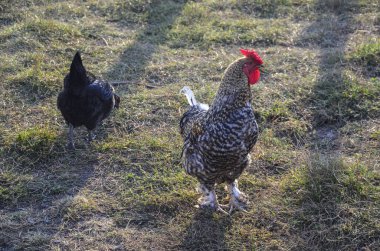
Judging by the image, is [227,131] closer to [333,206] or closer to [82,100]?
[333,206]

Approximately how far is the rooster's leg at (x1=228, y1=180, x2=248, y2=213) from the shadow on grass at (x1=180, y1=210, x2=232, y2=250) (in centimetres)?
14

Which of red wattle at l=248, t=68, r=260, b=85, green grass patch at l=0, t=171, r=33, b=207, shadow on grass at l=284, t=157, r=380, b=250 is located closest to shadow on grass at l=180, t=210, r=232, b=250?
shadow on grass at l=284, t=157, r=380, b=250

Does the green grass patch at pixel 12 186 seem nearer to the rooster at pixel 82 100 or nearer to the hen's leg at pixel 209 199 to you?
the rooster at pixel 82 100

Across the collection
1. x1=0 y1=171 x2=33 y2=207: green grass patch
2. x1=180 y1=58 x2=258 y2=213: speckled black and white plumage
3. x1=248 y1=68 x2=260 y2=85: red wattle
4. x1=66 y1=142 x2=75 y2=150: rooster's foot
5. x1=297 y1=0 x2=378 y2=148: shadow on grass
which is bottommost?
x1=0 y1=171 x2=33 y2=207: green grass patch

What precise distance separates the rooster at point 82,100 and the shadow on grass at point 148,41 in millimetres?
1228

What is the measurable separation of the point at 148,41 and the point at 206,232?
412 cm

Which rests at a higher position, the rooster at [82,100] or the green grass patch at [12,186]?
the rooster at [82,100]

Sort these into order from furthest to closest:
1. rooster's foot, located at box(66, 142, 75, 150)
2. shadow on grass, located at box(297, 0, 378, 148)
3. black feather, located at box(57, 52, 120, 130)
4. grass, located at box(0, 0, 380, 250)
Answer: shadow on grass, located at box(297, 0, 378, 148) < rooster's foot, located at box(66, 142, 75, 150) < black feather, located at box(57, 52, 120, 130) < grass, located at box(0, 0, 380, 250)

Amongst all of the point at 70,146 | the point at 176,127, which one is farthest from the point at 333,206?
the point at 70,146

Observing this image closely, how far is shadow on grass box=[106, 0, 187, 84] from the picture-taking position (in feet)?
22.6

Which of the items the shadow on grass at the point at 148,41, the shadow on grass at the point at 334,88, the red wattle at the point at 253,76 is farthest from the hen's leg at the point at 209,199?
the shadow on grass at the point at 148,41

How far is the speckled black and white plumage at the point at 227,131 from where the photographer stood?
4047 mm

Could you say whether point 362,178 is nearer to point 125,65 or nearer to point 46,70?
point 125,65

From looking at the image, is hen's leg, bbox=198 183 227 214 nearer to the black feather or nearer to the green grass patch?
the black feather
